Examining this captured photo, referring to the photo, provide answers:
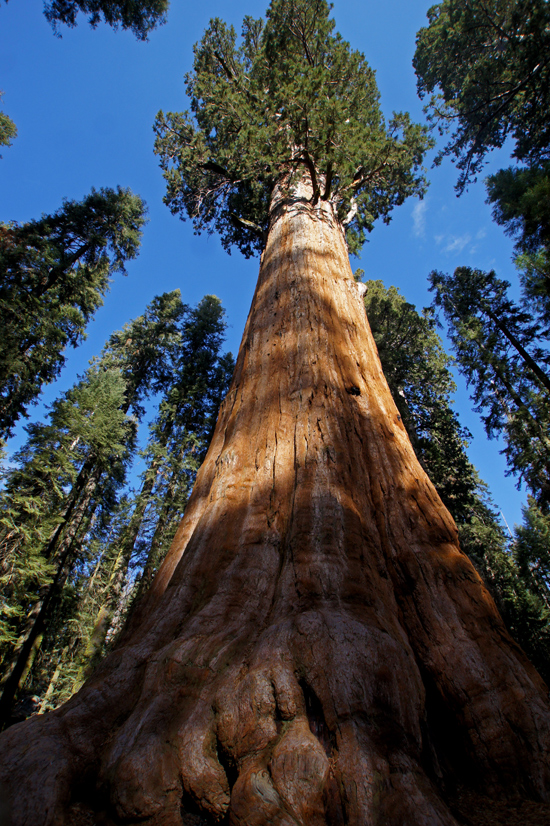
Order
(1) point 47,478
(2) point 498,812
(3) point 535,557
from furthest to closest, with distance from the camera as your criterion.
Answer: (3) point 535,557
(1) point 47,478
(2) point 498,812

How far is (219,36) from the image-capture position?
9.76m

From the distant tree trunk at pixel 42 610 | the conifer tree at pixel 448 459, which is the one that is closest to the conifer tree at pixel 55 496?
the distant tree trunk at pixel 42 610

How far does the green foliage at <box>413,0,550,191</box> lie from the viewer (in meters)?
12.3

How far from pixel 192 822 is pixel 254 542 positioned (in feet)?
4.08

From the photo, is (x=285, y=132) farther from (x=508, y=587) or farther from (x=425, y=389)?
(x=508, y=587)

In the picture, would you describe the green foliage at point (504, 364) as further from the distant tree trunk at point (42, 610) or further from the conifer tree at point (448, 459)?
the distant tree trunk at point (42, 610)

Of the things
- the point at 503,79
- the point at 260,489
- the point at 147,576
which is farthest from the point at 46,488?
the point at 503,79

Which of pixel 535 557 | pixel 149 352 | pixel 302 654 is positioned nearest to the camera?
pixel 302 654

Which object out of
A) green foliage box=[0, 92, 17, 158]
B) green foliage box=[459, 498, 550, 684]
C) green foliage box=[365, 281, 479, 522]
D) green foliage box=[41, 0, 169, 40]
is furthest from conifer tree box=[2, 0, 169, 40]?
green foliage box=[459, 498, 550, 684]

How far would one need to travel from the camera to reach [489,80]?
13195 millimetres

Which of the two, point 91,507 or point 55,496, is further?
point 91,507

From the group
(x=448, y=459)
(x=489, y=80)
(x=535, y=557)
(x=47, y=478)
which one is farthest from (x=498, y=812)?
(x=489, y=80)

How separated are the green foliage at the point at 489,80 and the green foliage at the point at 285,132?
23.5ft

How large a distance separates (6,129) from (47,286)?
22.8 feet
